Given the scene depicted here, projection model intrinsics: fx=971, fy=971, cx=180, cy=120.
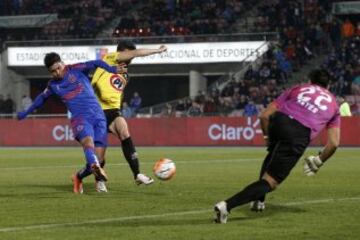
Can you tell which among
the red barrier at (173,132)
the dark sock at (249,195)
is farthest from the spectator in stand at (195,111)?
the dark sock at (249,195)

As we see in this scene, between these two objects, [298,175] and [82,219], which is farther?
[298,175]

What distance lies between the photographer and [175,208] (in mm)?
12133

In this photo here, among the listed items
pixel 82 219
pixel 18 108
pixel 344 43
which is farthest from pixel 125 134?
pixel 18 108

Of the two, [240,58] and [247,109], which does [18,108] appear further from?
[247,109]

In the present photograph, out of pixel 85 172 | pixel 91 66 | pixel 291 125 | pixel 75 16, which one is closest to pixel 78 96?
pixel 91 66

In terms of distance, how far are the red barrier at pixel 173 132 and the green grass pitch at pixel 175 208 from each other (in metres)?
16.9

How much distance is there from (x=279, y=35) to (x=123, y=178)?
26.3 metres

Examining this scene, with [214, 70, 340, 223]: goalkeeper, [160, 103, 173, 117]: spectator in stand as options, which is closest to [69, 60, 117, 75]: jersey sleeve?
[214, 70, 340, 223]: goalkeeper

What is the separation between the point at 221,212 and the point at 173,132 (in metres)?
28.7

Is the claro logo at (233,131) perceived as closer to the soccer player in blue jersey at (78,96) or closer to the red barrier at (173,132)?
the red barrier at (173,132)

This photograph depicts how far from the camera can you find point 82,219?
10977 millimetres

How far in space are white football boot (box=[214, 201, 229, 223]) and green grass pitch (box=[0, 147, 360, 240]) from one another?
11 cm

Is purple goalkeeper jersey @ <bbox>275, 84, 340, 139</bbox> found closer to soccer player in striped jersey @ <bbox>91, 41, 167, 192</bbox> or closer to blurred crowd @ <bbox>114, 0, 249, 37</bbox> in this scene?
soccer player in striped jersey @ <bbox>91, 41, 167, 192</bbox>

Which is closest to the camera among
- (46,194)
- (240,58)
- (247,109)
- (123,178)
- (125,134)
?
(46,194)
